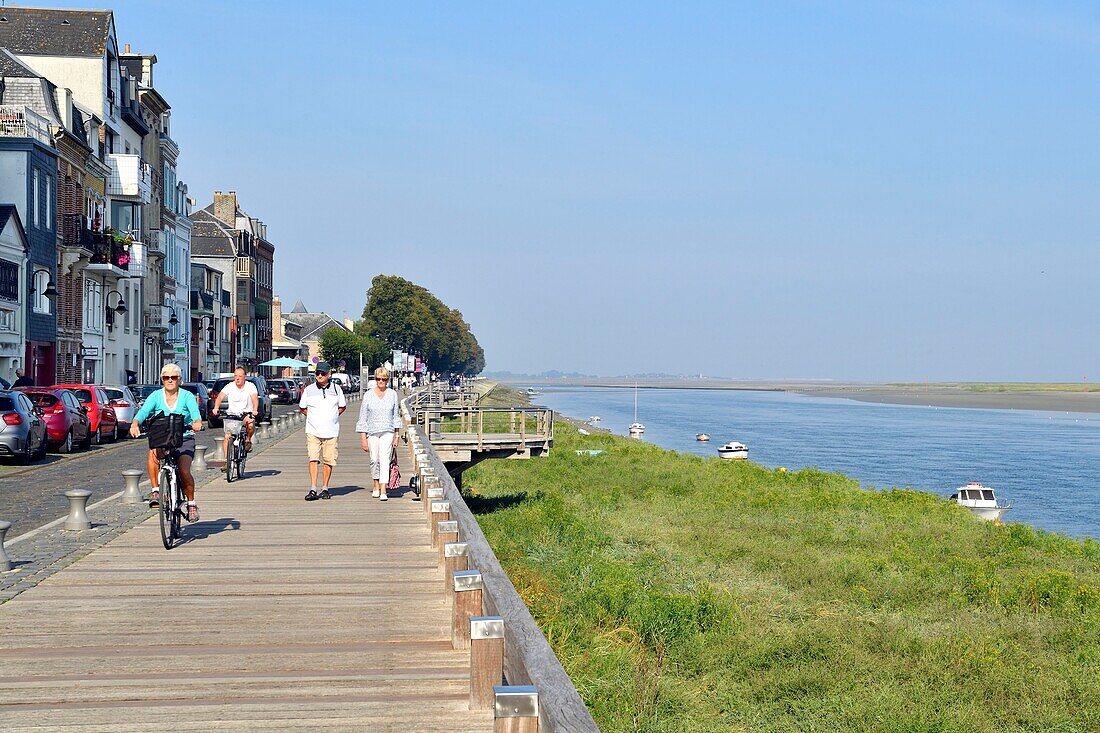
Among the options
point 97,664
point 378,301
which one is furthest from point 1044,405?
point 97,664

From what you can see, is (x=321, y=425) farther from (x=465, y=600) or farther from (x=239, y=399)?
(x=465, y=600)

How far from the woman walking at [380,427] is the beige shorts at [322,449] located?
44cm

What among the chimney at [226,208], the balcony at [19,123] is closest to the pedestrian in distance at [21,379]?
the balcony at [19,123]

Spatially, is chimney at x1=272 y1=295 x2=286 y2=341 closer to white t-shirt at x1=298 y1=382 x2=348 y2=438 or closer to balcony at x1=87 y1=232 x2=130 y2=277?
balcony at x1=87 y1=232 x2=130 y2=277

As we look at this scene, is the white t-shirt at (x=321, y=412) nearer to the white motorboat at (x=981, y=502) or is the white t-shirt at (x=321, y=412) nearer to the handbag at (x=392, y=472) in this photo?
the handbag at (x=392, y=472)

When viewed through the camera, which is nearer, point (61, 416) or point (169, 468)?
point (169, 468)

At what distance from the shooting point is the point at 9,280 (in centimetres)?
4047

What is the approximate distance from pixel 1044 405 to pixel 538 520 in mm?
154155

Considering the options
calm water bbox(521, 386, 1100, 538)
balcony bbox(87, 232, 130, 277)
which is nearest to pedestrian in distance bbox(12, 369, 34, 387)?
balcony bbox(87, 232, 130, 277)

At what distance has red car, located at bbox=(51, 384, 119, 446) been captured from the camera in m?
32.2

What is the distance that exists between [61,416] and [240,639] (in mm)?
23002

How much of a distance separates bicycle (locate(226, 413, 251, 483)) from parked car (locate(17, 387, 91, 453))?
33.5 ft

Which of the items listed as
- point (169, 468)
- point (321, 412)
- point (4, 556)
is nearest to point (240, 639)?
point (4, 556)

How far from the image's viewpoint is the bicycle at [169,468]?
1152 centimetres
